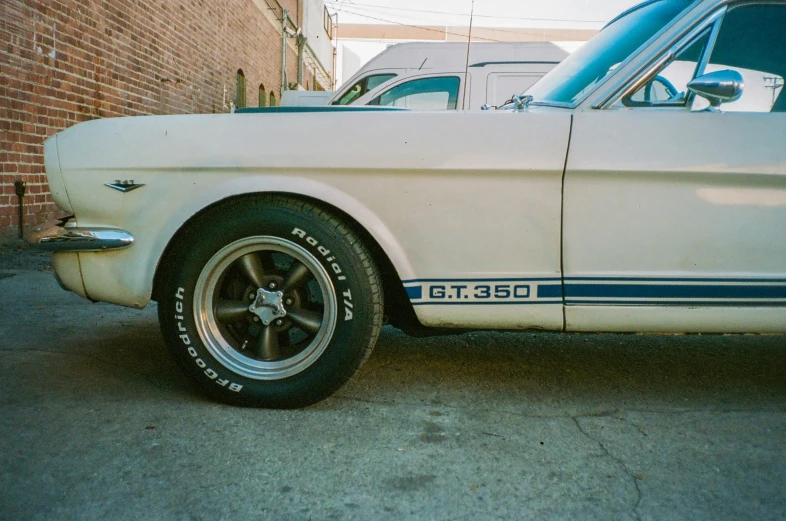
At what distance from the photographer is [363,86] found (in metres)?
7.64

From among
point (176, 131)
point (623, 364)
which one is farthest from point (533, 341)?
point (176, 131)

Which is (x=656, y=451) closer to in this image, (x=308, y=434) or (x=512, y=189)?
(x=512, y=189)

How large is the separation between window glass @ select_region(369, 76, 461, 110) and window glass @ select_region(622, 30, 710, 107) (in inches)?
188

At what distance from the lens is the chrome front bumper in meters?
2.55

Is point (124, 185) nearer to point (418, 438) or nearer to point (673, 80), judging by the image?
point (418, 438)

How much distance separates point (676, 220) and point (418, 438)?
3.93 ft

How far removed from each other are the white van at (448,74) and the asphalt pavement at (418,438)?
4305 mm

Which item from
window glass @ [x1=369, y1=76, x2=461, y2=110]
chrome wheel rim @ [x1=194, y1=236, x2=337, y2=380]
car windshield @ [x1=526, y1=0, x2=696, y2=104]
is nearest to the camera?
chrome wheel rim @ [x1=194, y1=236, x2=337, y2=380]

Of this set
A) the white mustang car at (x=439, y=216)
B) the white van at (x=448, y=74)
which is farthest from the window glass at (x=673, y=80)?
the white van at (x=448, y=74)

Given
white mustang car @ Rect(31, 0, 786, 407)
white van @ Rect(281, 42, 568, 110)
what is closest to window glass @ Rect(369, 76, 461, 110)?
white van @ Rect(281, 42, 568, 110)

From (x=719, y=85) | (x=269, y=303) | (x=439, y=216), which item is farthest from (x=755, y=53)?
(x=269, y=303)

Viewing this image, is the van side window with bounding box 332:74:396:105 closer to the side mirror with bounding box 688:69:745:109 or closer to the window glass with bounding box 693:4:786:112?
the window glass with bounding box 693:4:786:112

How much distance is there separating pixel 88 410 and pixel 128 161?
3.10 feet

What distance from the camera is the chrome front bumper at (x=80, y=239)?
8.36 feet
